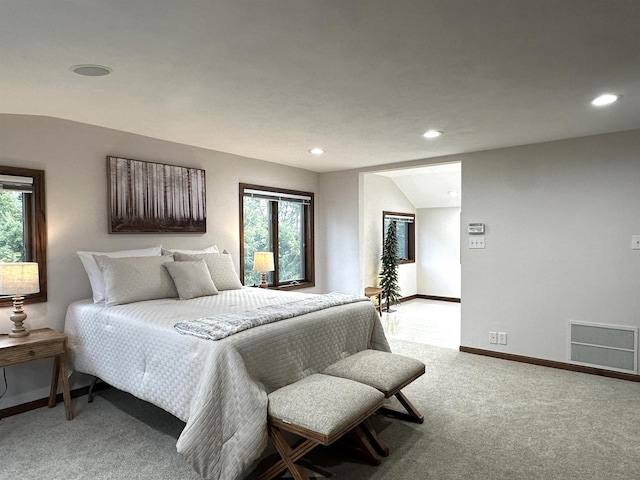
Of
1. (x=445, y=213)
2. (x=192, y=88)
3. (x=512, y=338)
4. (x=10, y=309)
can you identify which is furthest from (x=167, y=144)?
(x=445, y=213)

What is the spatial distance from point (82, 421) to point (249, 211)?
8.78ft

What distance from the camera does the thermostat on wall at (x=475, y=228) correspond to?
4.42m

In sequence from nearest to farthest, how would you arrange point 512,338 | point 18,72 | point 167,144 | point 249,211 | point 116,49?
point 116,49
point 18,72
point 167,144
point 512,338
point 249,211

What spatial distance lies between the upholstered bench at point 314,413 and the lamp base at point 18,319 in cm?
191

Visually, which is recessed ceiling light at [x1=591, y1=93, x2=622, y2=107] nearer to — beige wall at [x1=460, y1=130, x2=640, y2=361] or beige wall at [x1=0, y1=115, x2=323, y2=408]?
beige wall at [x1=460, y1=130, x2=640, y2=361]

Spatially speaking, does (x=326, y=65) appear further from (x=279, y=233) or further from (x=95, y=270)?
(x=279, y=233)

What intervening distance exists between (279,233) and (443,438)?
10.7ft

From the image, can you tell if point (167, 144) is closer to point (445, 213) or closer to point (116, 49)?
point (116, 49)

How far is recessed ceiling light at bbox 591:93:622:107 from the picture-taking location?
2697 mm

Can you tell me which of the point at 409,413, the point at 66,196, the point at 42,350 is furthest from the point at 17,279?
the point at 409,413

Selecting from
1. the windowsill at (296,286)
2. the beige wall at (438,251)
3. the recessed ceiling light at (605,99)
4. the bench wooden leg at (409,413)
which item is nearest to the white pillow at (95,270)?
the windowsill at (296,286)

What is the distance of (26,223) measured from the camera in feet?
10.4

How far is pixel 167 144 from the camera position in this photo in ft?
13.0

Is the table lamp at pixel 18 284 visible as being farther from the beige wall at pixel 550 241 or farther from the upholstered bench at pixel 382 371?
the beige wall at pixel 550 241
